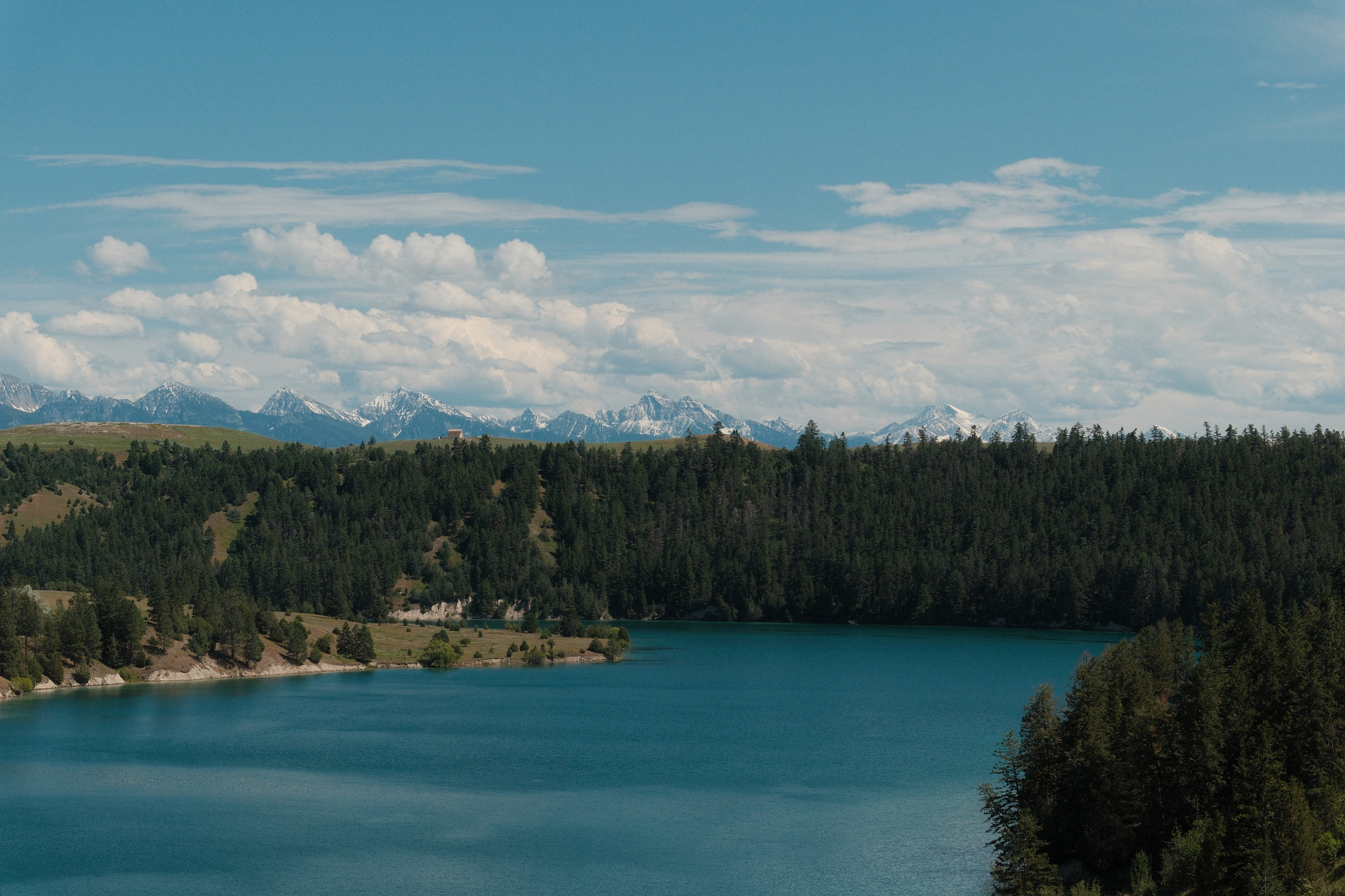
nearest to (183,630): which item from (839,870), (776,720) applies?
(776,720)

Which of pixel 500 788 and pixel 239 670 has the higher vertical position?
pixel 239 670

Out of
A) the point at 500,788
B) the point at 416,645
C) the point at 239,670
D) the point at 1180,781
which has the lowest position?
the point at 500,788

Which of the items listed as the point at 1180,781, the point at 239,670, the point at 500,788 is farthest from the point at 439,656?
the point at 1180,781

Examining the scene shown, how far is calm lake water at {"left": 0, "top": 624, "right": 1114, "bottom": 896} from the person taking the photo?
2783 inches

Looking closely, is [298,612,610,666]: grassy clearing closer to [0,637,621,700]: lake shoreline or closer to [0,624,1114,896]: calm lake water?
[0,637,621,700]: lake shoreline

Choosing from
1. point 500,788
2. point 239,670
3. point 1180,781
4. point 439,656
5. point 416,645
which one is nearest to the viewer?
point 1180,781

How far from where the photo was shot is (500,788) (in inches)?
3708

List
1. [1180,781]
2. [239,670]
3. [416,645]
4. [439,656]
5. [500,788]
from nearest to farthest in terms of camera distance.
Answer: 1. [1180,781]
2. [500,788]
3. [239,670]
4. [439,656]
5. [416,645]

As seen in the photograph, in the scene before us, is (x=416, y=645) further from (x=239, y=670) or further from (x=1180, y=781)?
(x=1180, y=781)

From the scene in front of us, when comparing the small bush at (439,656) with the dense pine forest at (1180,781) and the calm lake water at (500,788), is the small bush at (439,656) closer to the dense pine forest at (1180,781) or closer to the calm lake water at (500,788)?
the calm lake water at (500,788)

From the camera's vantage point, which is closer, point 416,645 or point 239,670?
point 239,670

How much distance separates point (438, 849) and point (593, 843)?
928 centimetres

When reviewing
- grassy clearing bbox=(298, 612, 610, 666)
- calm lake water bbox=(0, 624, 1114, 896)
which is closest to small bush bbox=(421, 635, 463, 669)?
grassy clearing bbox=(298, 612, 610, 666)

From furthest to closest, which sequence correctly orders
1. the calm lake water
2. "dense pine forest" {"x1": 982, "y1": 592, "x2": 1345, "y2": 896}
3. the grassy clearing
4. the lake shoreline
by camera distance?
the grassy clearing, the lake shoreline, the calm lake water, "dense pine forest" {"x1": 982, "y1": 592, "x2": 1345, "y2": 896}
